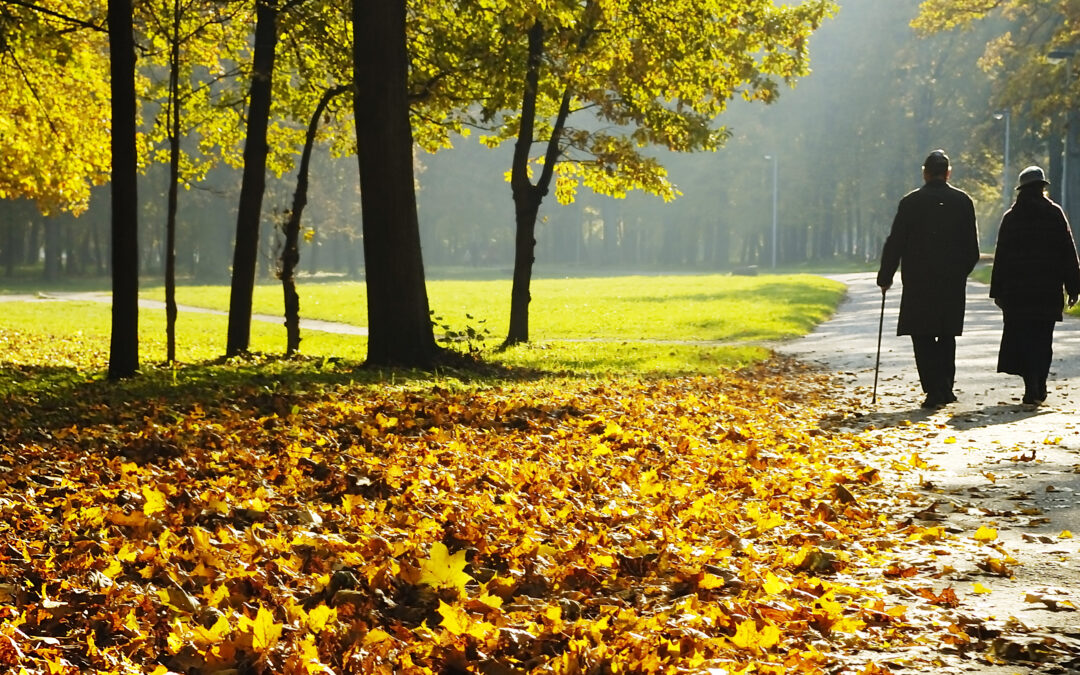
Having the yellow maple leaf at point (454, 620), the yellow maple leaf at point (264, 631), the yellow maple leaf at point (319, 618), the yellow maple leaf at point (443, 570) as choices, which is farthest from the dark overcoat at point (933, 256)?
the yellow maple leaf at point (264, 631)

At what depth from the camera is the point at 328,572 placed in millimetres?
4945

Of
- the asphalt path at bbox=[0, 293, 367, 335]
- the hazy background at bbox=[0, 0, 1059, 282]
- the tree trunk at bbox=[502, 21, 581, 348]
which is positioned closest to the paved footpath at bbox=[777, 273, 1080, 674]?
the tree trunk at bbox=[502, 21, 581, 348]

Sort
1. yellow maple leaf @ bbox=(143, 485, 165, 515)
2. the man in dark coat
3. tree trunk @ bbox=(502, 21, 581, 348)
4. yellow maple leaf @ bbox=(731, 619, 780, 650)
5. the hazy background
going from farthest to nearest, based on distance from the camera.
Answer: the hazy background
tree trunk @ bbox=(502, 21, 581, 348)
the man in dark coat
yellow maple leaf @ bbox=(143, 485, 165, 515)
yellow maple leaf @ bbox=(731, 619, 780, 650)

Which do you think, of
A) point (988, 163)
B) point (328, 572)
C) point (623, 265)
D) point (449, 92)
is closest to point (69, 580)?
point (328, 572)

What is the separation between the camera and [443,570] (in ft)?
15.9

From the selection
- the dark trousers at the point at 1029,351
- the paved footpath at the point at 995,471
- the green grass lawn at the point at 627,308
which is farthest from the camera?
the green grass lawn at the point at 627,308

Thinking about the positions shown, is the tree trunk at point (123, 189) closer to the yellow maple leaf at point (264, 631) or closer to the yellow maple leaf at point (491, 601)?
the yellow maple leaf at point (491, 601)

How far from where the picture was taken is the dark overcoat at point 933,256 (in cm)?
1180

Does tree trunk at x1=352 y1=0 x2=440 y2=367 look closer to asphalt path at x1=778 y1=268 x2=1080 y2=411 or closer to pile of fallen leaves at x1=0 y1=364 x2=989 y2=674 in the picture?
pile of fallen leaves at x1=0 y1=364 x2=989 y2=674

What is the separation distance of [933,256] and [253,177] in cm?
970

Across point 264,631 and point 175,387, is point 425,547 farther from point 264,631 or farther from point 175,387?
point 175,387

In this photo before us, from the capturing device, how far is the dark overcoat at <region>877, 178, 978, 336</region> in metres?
11.8

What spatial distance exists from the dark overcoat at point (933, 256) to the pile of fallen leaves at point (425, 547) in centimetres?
290

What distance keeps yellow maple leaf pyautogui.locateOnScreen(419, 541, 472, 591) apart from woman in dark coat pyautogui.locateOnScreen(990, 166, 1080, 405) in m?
8.32
